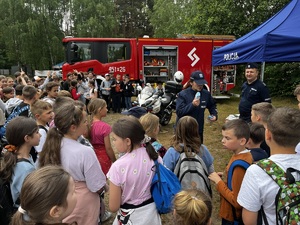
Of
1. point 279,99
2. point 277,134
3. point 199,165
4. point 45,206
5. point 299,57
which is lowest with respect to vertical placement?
point 279,99

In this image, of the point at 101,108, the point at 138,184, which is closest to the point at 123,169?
the point at 138,184

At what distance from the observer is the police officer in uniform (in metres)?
4.21

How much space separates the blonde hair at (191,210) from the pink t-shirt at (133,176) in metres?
0.54

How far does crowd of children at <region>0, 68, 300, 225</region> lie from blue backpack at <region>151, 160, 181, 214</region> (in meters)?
0.05

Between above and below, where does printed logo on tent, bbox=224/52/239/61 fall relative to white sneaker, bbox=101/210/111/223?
above

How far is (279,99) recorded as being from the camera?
47.5 feet

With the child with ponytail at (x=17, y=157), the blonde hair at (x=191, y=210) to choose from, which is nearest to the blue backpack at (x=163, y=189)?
the blonde hair at (x=191, y=210)

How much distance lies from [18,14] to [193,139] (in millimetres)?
30661

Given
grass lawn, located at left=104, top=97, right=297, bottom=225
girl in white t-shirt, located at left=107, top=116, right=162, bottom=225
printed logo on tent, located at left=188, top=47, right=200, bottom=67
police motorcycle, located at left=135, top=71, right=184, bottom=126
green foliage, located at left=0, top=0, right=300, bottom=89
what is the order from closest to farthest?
girl in white t-shirt, located at left=107, top=116, right=162, bottom=225
grass lawn, located at left=104, top=97, right=297, bottom=225
police motorcycle, located at left=135, top=71, right=184, bottom=126
printed logo on tent, located at left=188, top=47, right=200, bottom=67
green foliage, located at left=0, top=0, right=300, bottom=89

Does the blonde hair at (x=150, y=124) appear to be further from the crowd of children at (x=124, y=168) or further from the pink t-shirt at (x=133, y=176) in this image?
the pink t-shirt at (x=133, y=176)

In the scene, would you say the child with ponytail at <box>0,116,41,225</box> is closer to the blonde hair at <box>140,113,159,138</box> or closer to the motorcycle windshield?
the blonde hair at <box>140,113,159,138</box>

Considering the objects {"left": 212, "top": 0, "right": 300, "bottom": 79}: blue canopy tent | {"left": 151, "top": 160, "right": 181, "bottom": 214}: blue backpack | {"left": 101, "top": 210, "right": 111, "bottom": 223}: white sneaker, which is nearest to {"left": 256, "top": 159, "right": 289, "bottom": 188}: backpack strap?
{"left": 151, "top": 160, "right": 181, "bottom": 214}: blue backpack

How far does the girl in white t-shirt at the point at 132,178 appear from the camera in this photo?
1.94 meters

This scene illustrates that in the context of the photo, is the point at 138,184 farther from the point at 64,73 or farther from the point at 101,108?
the point at 64,73
